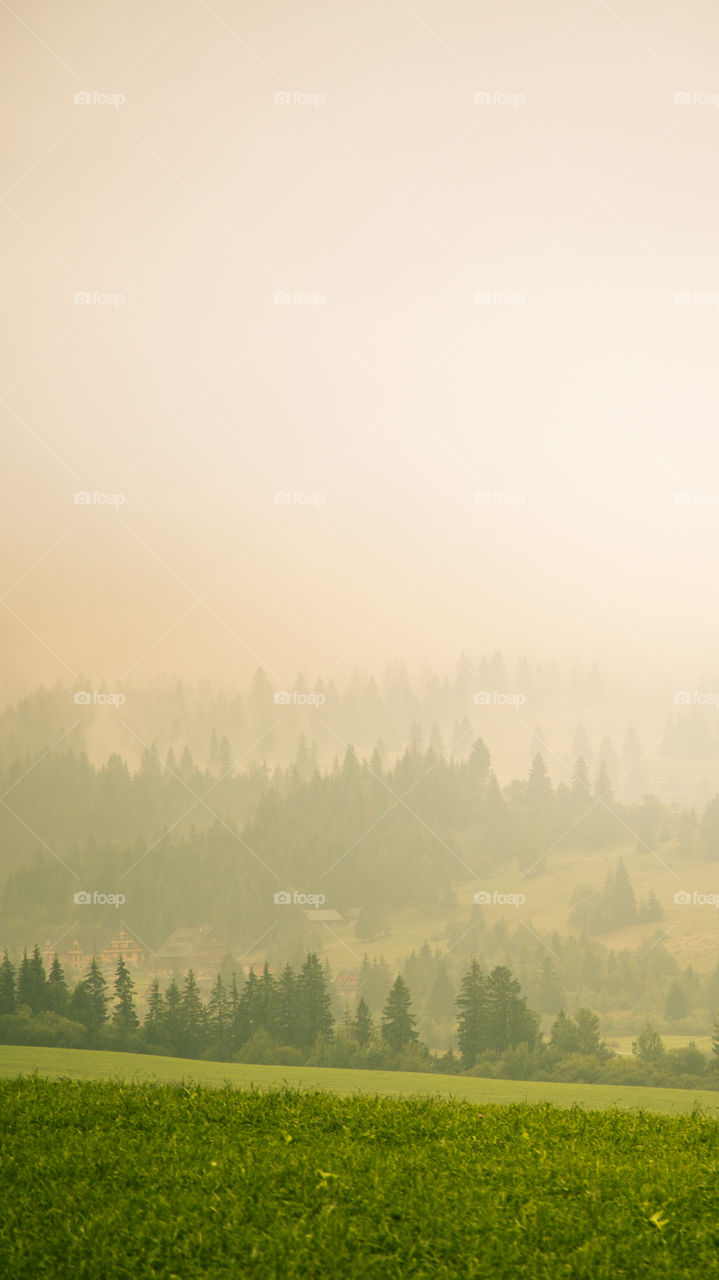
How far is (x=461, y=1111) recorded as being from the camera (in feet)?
30.9

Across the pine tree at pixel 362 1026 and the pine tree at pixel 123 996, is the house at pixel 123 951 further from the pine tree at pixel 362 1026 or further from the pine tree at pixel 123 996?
the pine tree at pixel 362 1026

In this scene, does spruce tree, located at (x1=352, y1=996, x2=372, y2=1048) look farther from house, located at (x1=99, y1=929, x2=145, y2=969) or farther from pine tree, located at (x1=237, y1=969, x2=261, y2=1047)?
house, located at (x1=99, y1=929, x2=145, y2=969)

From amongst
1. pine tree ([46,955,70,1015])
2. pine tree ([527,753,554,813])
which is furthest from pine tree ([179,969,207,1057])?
pine tree ([527,753,554,813])

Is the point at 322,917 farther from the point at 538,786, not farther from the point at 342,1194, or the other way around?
the point at 342,1194

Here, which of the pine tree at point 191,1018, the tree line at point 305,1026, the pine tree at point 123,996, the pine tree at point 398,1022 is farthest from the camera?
the pine tree at point 123,996

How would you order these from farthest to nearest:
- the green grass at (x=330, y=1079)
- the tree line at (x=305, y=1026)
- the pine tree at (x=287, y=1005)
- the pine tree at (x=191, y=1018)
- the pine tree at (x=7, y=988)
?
the pine tree at (x=191, y=1018) < the pine tree at (x=287, y=1005) < the pine tree at (x=7, y=988) < the tree line at (x=305, y=1026) < the green grass at (x=330, y=1079)

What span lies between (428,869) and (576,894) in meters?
5.05

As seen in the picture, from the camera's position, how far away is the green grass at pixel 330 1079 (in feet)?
51.5

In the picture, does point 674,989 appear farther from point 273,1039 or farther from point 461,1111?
point 461,1111

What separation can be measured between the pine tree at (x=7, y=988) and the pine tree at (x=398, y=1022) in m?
11.6

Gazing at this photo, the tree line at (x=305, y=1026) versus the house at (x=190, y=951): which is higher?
the house at (x=190, y=951)

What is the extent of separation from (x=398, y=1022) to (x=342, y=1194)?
23.2m

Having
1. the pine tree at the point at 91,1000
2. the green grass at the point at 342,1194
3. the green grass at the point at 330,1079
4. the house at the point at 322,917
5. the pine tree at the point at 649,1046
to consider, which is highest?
the green grass at the point at 342,1194

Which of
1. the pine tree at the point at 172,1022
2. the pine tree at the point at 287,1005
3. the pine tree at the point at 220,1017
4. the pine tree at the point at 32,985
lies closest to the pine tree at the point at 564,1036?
the pine tree at the point at 287,1005
